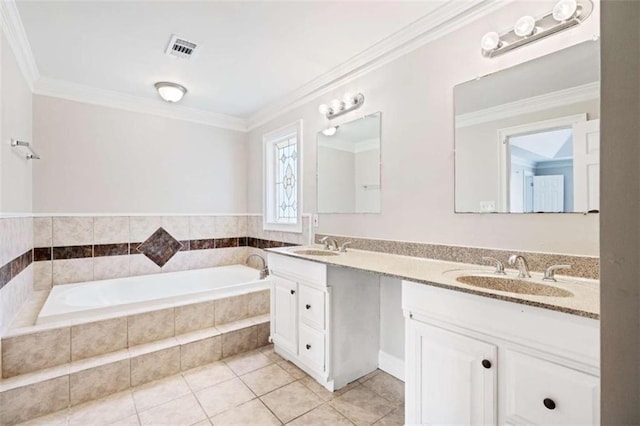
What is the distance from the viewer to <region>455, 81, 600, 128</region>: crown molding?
4.62ft

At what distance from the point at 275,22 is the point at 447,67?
112 centimetres

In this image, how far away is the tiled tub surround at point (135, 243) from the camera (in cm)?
284

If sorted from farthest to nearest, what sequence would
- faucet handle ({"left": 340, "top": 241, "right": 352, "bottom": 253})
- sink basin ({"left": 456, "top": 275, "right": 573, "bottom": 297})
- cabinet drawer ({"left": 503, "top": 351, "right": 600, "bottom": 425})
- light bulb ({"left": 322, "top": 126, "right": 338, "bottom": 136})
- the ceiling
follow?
light bulb ({"left": 322, "top": 126, "right": 338, "bottom": 136}) → faucet handle ({"left": 340, "top": 241, "right": 352, "bottom": 253}) → the ceiling → sink basin ({"left": 456, "top": 275, "right": 573, "bottom": 297}) → cabinet drawer ({"left": 503, "top": 351, "right": 600, "bottom": 425})

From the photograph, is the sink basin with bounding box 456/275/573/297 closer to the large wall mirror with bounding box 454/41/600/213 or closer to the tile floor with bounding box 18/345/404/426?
the large wall mirror with bounding box 454/41/600/213

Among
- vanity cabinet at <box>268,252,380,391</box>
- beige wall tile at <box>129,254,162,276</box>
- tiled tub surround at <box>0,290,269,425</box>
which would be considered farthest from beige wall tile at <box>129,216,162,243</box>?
vanity cabinet at <box>268,252,380,391</box>

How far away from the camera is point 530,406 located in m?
1.10


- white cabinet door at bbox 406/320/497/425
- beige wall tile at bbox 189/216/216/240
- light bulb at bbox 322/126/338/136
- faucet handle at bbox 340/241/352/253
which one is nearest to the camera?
white cabinet door at bbox 406/320/497/425

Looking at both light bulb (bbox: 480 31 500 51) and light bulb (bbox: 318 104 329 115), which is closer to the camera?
Answer: light bulb (bbox: 480 31 500 51)

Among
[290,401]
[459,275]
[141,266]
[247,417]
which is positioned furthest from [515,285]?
[141,266]

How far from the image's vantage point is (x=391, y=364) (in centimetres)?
224

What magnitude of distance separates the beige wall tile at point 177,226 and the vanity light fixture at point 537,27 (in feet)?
10.6

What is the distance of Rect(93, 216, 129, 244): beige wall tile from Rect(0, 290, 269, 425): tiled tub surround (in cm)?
122

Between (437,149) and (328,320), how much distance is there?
128cm

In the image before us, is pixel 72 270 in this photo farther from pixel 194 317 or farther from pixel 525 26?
pixel 525 26
